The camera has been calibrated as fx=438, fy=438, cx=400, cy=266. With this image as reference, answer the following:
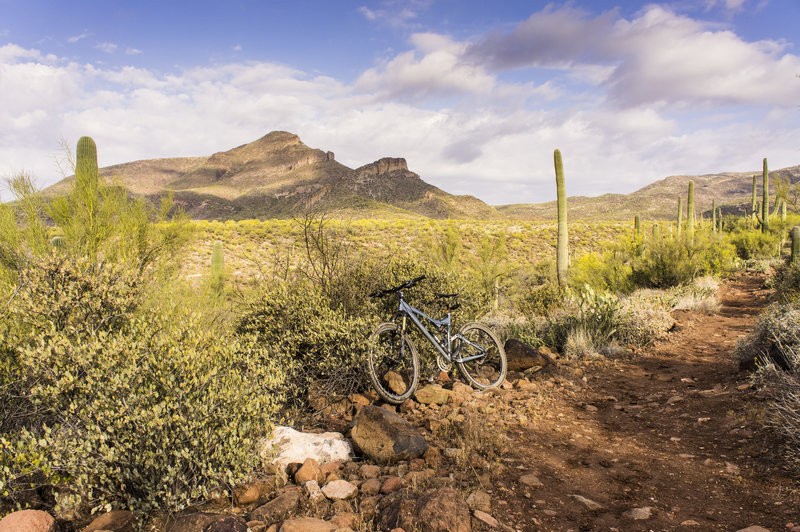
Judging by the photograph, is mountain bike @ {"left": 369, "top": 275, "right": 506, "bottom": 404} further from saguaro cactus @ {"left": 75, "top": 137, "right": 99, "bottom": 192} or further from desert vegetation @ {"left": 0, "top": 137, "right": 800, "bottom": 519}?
saguaro cactus @ {"left": 75, "top": 137, "right": 99, "bottom": 192}

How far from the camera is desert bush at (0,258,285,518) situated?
2746mm

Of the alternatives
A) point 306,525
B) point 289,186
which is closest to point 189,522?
point 306,525

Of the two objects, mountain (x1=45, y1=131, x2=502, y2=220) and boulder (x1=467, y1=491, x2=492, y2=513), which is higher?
mountain (x1=45, y1=131, x2=502, y2=220)

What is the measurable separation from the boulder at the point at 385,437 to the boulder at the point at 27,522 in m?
2.08

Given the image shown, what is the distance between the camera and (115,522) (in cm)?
270

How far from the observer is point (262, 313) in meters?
5.59

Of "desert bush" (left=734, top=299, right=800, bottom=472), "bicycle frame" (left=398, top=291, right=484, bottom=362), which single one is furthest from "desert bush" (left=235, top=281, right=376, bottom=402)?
"desert bush" (left=734, top=299, right=800, bottom=472)

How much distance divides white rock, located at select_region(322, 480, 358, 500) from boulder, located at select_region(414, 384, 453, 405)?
6.03 feet

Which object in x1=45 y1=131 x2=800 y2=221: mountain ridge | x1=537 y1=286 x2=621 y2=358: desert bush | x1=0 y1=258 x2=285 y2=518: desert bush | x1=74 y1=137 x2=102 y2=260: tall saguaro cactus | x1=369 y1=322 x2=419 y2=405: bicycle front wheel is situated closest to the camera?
x1=0 y1=258 x2=285 y2=518: desert bush

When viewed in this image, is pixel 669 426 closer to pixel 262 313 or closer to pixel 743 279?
pixel 262 313

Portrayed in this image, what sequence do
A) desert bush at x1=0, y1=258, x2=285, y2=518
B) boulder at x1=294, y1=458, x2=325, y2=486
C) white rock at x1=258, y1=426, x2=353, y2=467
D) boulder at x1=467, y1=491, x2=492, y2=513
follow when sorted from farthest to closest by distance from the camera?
white rock at x1=258, y1=426, x2=353, y2=467, boulder at x1=294, y1=458, x2=325, y2=486, boulder at x1=467, y1=491, x2=492, y2=513, desert bush at x1=0, y1=258, x2=285, y2=518

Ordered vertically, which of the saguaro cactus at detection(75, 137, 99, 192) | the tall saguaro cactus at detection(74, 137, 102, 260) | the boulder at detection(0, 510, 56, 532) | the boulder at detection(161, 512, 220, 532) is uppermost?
the saguaro cactus at detection(75, 137, 99, 192)

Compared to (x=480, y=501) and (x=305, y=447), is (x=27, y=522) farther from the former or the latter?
(x=480, y=501)

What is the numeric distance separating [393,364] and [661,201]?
85023 millimetres
